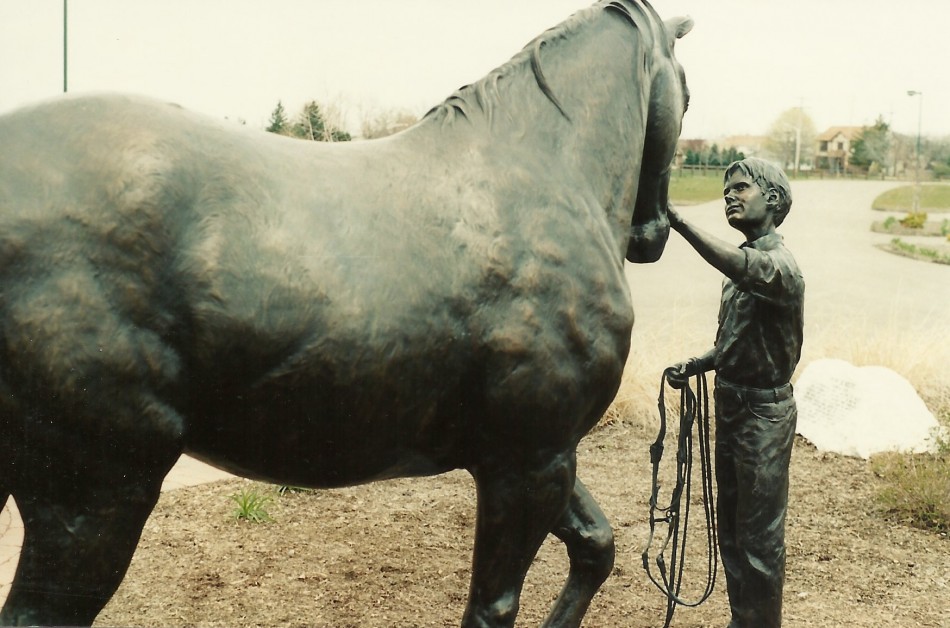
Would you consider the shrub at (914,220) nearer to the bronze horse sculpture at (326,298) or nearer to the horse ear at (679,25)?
the horse ear at (679,25)

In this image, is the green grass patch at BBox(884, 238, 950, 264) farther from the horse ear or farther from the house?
the horse ear

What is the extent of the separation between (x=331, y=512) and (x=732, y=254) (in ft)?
12.0

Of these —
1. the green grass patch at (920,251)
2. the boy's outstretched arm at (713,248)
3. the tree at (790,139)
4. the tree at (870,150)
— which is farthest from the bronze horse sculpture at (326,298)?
the tree at (870,150)

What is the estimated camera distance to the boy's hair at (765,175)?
3.10m

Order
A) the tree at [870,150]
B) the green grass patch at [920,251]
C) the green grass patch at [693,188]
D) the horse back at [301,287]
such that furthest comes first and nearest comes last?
the tree at [870,150], the green grass patch at [920,251], the green grass patch at [693,188], the horse back at [301,287]

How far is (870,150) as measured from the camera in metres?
31.0

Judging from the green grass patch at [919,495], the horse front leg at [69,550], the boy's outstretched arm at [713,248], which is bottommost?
the green grass patch at [919,495]

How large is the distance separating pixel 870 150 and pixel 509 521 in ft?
106

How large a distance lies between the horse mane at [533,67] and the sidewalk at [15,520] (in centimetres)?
193

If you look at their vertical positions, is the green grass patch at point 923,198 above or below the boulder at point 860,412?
above

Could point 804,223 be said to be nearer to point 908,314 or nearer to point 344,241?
point 908,314

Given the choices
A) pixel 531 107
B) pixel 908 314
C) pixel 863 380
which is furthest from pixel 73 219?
pixel 908 314

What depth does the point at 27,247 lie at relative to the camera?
1.83m

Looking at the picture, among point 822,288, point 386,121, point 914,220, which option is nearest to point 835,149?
point 914,220
